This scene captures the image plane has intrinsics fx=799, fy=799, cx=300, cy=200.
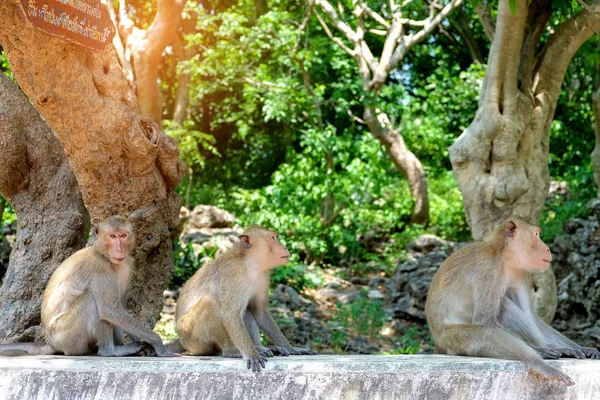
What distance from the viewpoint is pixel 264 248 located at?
4.70 meters

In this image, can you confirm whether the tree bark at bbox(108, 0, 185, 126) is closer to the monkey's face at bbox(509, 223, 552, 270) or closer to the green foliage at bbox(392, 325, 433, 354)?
the green foliage at bbox(392, 325, 433, 354)

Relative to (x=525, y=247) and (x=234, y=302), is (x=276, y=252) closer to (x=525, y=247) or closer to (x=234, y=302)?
(x=234, y=302)

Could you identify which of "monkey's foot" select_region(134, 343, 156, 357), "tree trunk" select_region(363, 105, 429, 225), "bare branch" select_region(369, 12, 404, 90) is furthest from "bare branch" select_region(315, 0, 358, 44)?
"monkey's foot" select_region(134, 343, 156, 357)

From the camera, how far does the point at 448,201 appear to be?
49.6ft

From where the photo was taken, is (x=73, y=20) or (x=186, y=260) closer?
(x=73, y=20)

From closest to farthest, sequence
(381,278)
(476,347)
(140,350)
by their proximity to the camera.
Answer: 1. (476,347)
2. (140,350)
3. (381,278)

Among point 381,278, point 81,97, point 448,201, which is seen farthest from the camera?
point 448,201

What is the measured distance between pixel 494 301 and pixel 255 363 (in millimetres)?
1439

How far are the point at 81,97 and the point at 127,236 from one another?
113 centimetres

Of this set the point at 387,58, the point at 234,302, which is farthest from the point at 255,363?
the point at 387,58

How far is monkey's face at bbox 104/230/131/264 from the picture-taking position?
183 inches

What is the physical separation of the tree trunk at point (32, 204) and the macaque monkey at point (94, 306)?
1064 millimetres

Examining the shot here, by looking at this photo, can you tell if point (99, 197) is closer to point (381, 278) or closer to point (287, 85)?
point (381, 278)

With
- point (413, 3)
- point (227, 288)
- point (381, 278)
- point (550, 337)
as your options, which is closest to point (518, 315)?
point (550, 337)
